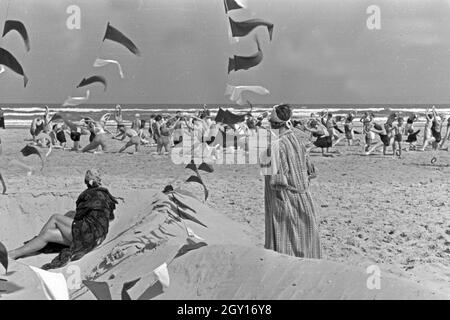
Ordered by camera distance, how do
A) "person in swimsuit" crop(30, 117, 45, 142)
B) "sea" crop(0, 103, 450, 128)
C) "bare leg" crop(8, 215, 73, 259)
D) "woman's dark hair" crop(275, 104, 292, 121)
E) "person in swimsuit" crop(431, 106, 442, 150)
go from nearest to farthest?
"woman's dark hair" crop(275, 104, 292, 121) → "bare leg" crop(8, 215, 73, 259) → "person in swimsuit" crop(431, 106, 442, 150) → "person in swimsuit" crop(30, 117, 45, 142) → "sea" crop(0, 103, 450, 128)

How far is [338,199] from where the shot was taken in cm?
1012

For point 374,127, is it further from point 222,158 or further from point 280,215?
point 280,215

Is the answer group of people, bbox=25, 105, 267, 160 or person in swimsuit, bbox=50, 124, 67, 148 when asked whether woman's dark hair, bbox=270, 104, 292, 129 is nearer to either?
group of people, bbox=25, 105, 267, 160

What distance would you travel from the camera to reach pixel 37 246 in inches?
263

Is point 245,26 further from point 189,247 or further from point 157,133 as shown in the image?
point 157,133

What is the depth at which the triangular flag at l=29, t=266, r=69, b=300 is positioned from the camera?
4.66m

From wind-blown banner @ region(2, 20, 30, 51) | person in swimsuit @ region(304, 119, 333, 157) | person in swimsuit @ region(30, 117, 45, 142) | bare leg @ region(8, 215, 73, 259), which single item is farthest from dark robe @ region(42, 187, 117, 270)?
person in swimsuit @ region(30, 117, 45, 142)

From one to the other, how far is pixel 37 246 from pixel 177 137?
9.24 metres

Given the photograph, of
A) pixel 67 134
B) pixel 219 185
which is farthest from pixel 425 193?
pixel 67 134

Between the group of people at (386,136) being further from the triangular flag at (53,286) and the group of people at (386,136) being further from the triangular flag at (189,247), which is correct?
the triangular flag at (53,286)

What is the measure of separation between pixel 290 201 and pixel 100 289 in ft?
5.67

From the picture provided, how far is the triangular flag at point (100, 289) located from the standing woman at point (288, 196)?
4.68 feet

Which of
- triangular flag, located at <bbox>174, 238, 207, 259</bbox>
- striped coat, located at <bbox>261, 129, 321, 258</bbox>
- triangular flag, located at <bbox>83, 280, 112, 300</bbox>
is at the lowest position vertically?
triangular flag, located at <bbox>83, 280, 112, 300</bbox>

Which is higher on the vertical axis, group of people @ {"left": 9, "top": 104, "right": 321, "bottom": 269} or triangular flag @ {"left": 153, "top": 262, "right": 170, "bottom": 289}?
group of people @ {"left": 9, "top": 104, "right": 321, "bottom": 269}
